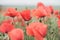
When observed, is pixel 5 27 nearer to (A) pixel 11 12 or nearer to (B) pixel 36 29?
(A) pixel 11 12

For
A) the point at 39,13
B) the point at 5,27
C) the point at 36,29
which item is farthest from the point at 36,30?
the point at 5,27

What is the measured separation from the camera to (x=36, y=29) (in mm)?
984

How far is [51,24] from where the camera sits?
103 centimetres

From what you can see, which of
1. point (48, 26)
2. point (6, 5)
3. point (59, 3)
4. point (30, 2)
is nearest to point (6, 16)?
point (6, 5)

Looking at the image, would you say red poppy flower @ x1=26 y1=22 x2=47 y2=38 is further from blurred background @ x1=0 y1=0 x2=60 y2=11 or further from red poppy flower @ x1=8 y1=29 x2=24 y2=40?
blurred background @ x1=0 y1=0 x2=60 y2=11

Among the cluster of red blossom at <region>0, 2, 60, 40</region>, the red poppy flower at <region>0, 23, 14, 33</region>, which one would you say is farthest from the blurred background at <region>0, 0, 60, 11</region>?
the red poppy flower at <region>0, 23, 14, 33</region>

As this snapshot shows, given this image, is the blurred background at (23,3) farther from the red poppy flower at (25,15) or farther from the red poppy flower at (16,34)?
the red poppy flower at (16,34)

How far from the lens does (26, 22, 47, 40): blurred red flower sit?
98 cm

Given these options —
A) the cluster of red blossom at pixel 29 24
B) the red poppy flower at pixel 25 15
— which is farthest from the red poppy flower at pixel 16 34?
the red poppy flower at pixel 25 15

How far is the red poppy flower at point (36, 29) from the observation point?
979 mm

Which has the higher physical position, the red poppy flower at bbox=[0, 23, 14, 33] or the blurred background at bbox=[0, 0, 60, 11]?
the blurred background at bbox=[0, 0, 60, 11]

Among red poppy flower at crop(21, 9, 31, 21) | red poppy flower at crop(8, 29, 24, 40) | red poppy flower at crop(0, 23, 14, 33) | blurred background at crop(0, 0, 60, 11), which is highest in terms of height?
blurred background at crop(0, 0, 60, 11)

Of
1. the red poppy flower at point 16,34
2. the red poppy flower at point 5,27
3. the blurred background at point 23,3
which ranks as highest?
the blurred background at point 23,3

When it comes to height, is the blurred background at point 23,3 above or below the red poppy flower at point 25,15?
above
